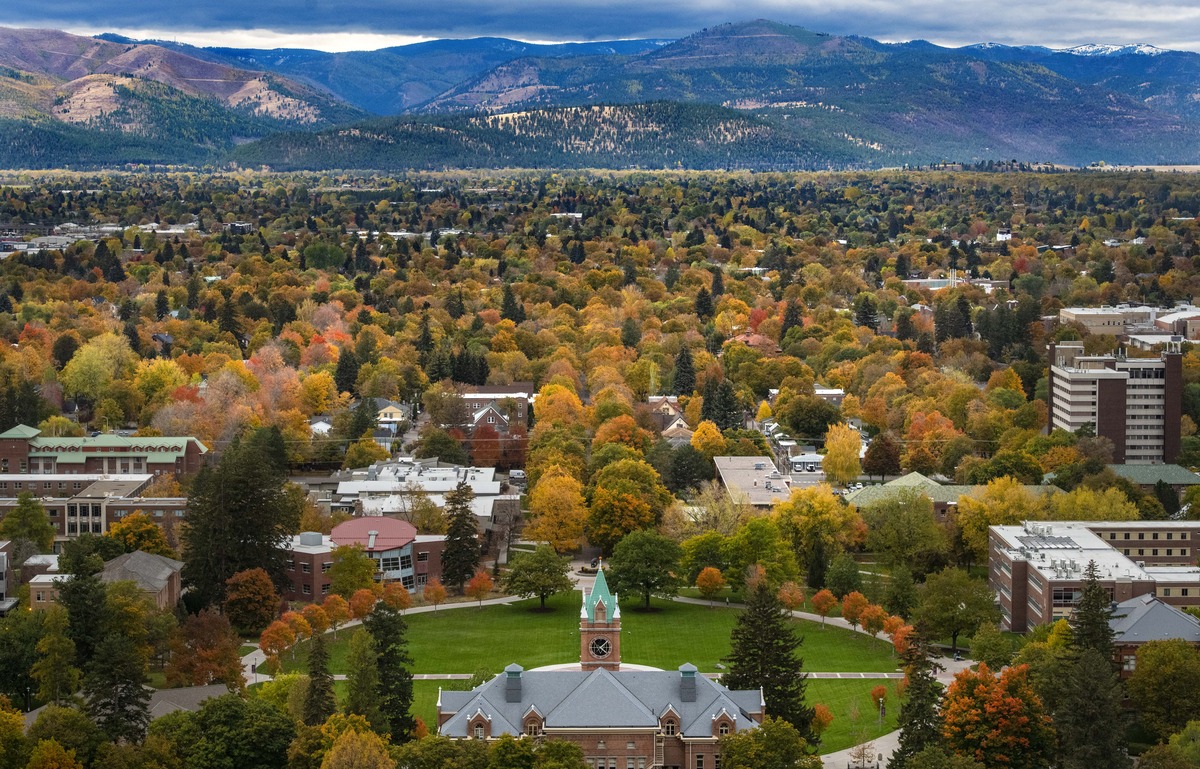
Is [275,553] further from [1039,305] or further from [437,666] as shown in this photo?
[1039,305]

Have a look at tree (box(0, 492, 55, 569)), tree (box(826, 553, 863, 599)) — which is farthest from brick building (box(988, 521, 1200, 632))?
tree (box(0, 492, 55, 569))

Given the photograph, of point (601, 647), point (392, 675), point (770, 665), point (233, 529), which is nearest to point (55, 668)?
point (392, 675)

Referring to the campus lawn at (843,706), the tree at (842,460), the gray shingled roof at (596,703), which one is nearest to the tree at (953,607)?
the campus lawn at (843,706)

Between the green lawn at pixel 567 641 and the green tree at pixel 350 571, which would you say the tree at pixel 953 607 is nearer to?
the green lawn at pixel 567 641

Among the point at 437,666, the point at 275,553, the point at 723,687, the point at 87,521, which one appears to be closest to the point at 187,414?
the point at 87,521

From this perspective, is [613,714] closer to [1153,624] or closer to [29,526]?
[1153,624]

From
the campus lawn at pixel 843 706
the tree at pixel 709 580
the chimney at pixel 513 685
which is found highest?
the chimney at pixel 513 685

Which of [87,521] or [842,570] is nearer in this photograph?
[842,570]
